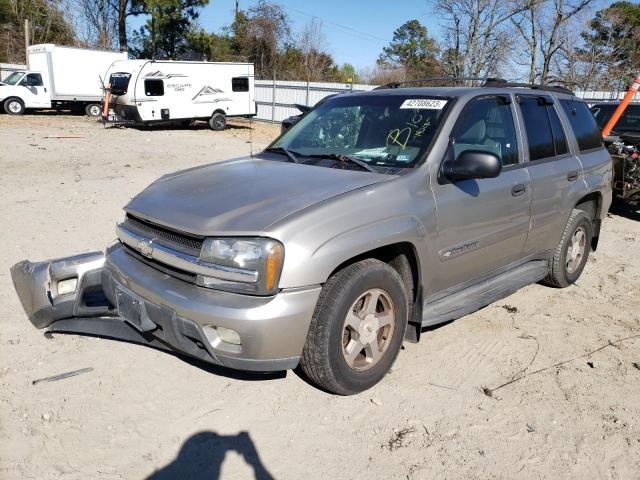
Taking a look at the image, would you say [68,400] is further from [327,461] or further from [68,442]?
[327,461]

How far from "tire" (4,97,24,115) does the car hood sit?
22159 mm

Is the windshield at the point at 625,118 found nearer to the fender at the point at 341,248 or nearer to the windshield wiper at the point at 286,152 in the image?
the windshield wiper at the point at 286,152

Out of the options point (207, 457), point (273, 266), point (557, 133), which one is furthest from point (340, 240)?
point (557, 133)

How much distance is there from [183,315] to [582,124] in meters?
4.22

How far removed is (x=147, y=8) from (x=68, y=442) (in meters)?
33.4

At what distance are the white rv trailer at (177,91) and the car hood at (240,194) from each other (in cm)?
1683

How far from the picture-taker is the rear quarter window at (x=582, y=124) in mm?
4914

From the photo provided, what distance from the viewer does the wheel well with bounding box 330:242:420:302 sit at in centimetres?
328

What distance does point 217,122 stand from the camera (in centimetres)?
2145

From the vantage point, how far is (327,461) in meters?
2.72

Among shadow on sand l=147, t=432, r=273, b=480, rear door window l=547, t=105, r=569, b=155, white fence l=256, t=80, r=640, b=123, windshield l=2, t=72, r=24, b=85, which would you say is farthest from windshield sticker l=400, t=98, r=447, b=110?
windshield l=2, t=72, r=24, b=85

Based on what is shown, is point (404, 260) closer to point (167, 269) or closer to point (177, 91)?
point (167, 269)

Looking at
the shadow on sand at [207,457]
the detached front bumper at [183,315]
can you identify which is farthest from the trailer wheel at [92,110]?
the shadow on sand at [207,457]

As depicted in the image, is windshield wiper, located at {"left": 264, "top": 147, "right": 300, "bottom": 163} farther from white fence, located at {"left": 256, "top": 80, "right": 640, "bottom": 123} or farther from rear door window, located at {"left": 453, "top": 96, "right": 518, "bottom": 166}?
white fence, located at {"left": 256, "top": 80, "right": 640, "bottom": 123}
